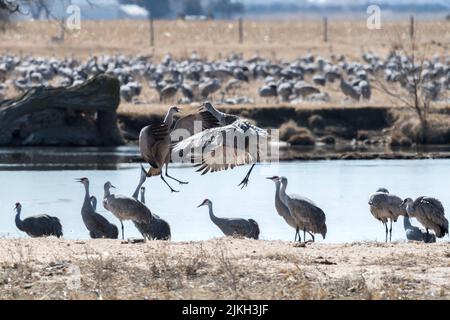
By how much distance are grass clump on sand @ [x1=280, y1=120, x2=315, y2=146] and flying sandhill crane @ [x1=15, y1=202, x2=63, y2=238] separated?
15166 millimetres

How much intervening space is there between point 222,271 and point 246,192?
11864 millimetres

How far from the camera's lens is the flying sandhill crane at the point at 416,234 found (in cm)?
1549

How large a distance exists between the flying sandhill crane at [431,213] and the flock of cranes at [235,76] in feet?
58.5

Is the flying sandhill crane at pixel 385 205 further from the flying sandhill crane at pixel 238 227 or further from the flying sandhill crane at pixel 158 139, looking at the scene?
the flying sandhill crane at pixel 158 139

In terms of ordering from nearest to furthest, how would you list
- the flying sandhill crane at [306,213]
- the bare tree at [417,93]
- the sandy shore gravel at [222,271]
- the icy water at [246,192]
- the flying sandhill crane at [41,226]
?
the sandy shore gravel at [222,271] → the flying sandhill crane at [306,213] → the flying sandhill crane at [41,226] → the icy water at [246,192] → the bare tree at [417,93]

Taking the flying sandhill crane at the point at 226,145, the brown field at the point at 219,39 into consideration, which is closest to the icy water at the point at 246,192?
the flying sandhill crane at the point at 226,145

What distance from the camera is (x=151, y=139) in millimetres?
13609

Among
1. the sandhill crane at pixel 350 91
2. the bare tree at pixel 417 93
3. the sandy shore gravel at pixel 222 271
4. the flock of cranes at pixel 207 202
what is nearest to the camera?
the sandy shore gravel at pixel 222 271

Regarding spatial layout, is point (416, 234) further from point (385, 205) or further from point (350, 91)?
point (350, 91)

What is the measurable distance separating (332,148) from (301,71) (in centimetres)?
1450

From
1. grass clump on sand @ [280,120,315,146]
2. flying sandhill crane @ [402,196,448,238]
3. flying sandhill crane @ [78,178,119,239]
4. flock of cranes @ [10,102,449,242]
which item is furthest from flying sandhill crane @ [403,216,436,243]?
grass clump on sand @ [280,120,315,146]

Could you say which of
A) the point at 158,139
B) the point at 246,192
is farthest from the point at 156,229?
the point at 246,192

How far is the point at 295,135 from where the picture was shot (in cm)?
3091
